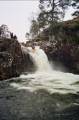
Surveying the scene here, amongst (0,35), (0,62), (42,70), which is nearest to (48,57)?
(42,70)

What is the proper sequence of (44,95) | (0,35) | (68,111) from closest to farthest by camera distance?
1. (68,111)
2. (44,95)
3. (0,35)

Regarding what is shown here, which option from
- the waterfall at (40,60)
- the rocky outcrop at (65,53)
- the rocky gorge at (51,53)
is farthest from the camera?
the rocky outcrop at (65,53)

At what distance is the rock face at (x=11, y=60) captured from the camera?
23.5 meters

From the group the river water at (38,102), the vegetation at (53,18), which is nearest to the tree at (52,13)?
the vegetation at (53,18)

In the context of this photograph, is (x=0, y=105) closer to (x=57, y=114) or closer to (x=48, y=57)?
(x=57, y=114)

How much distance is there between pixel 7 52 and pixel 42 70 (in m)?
6.27

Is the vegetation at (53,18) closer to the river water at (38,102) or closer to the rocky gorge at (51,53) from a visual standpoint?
the rocky gorge at (51,53)

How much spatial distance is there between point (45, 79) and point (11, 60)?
4300 millimetres

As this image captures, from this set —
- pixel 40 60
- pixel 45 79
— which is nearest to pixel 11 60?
pixel 45 79

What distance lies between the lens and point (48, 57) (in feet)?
102

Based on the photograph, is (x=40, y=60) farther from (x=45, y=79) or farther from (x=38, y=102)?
(x=38, y=102)

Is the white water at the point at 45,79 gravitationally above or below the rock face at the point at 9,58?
below

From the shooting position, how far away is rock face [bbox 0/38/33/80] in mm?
23453

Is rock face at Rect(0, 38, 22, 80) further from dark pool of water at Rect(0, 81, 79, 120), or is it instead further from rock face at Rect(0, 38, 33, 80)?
dark pool of water at Rect(0, 81, 79, 120)
